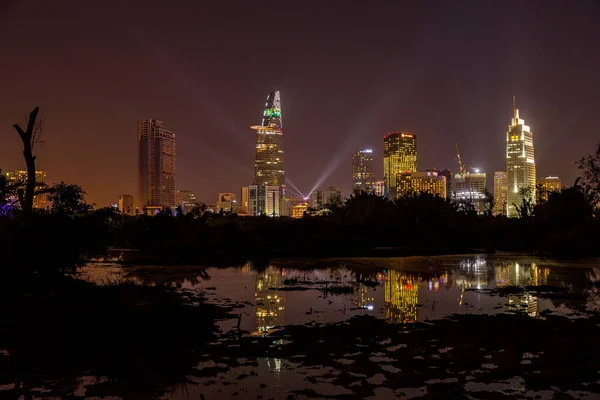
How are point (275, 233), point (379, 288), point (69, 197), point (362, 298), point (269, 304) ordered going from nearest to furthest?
point (269, 304)
point (362, 298)
point (379, 288)
point (69, 197)
point (275, 233)

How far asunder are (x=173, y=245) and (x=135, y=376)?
35.1m

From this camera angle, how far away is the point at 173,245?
45688mm

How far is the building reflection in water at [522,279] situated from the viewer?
20.0 meters

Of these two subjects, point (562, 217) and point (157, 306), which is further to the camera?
point (562, 217)

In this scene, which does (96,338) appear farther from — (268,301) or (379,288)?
(379,288)

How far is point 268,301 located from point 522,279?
14908 mm

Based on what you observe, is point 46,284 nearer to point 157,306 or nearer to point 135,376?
point 157,306

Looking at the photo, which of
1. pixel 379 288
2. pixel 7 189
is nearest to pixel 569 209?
pixel 379 288

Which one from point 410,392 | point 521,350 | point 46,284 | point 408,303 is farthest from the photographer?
point 408,303

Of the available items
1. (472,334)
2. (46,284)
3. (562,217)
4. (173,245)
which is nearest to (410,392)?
(472,334)

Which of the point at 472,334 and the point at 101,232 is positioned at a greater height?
the point at 101,232

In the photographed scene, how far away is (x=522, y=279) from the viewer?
29156mm

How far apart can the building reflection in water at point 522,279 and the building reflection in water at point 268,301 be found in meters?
8.15

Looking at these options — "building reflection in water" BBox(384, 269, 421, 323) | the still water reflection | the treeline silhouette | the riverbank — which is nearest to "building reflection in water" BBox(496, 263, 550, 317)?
the still water reflection
